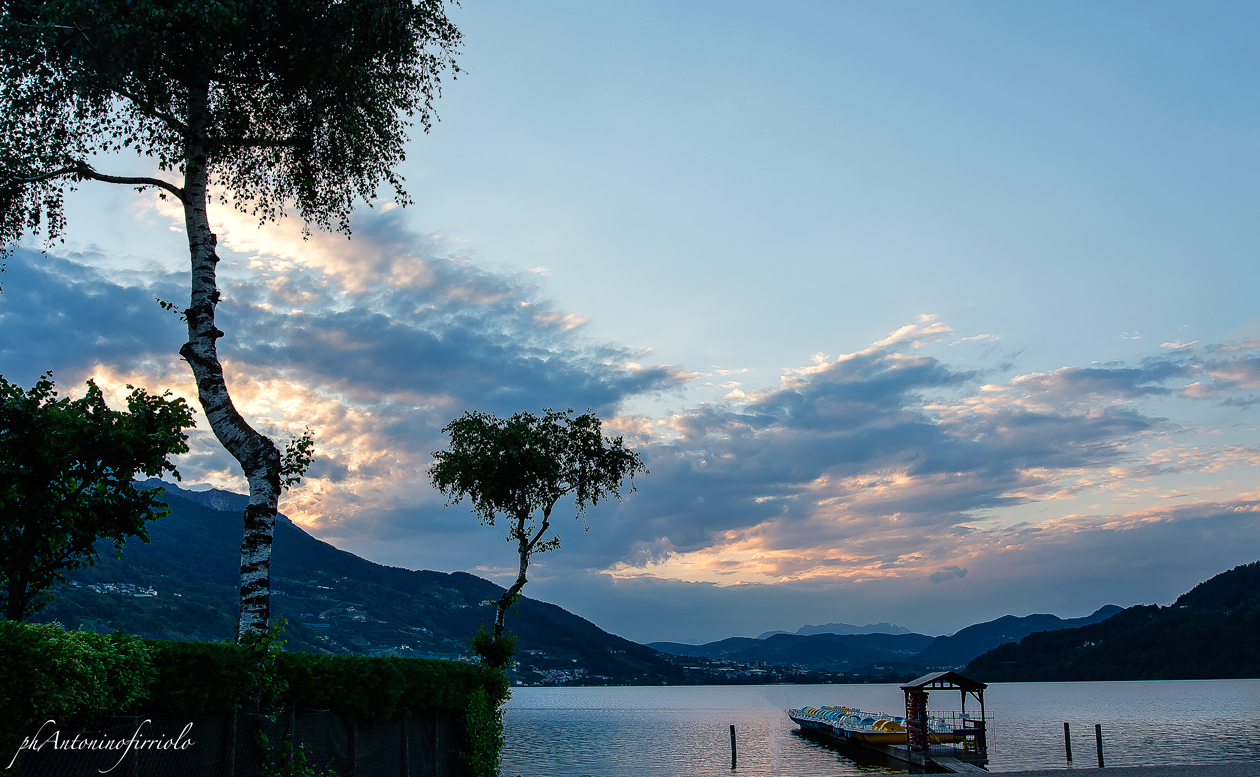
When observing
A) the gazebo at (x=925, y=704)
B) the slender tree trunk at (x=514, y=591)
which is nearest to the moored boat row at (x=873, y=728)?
the gazebo at (x=925, y=704)

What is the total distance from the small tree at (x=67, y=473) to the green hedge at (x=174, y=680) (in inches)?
304

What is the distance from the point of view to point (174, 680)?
34.0ft

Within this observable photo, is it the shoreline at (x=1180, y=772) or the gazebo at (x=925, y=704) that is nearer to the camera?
the shoreline at (x=1180, y=772)

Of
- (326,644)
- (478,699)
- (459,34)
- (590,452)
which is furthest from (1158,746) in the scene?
(326,644)

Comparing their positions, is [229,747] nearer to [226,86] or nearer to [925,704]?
[226,86]

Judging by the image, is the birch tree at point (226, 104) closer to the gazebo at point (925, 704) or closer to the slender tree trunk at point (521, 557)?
the slender tree trunk at point (521, 557)

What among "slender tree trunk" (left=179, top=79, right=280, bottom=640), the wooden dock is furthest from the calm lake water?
"slender tree trunk" (left=179, top=79, right=280, bottom=640)

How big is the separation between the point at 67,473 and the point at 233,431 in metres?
8.12

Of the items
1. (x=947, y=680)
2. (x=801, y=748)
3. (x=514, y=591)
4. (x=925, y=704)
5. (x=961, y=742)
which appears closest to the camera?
(x=514, y=591)

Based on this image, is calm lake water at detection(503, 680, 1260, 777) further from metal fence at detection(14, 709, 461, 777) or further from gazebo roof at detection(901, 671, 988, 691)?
metal fence at detection(14, 709, 461, 777)

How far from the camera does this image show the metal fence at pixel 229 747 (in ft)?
29.5

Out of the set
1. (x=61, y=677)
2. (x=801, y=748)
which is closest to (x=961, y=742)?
(x=801, y=748)

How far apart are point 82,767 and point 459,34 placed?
46.9ft

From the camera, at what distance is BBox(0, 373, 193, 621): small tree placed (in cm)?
1855
